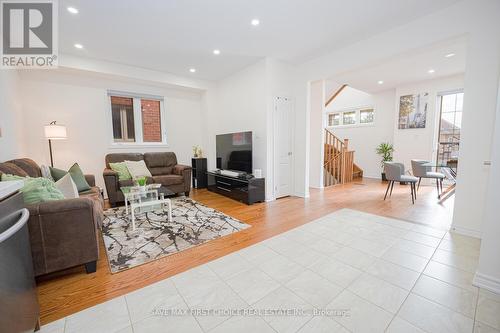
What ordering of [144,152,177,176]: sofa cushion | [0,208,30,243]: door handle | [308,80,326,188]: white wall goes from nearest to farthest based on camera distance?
[0,208,30,243]: door handle → [144,152,177,176]: sofa cushion → [308,80,326,188]: white wall

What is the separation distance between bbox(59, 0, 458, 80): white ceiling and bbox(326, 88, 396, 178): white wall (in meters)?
3.93

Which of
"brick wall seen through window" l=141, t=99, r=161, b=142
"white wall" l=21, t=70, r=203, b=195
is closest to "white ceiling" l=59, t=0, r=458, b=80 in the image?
"white wall" l=21, t=70, r=203, b=195

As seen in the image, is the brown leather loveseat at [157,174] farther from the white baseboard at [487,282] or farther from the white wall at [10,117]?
the white baseboard at [487,282]

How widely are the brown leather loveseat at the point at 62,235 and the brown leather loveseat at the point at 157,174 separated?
2.20m

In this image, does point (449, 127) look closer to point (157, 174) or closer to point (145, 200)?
point (145, 200)

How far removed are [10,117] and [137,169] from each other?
1.86m

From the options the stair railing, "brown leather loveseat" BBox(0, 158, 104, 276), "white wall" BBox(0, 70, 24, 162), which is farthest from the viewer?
the stair railing

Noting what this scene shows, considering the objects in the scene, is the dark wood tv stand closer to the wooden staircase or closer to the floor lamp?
the wooden staircase

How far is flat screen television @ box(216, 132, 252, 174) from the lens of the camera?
4.21 metres

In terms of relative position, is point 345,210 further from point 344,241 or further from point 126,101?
point 126,101

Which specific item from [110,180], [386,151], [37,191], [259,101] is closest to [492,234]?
[259,101]

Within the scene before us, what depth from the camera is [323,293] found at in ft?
5.22

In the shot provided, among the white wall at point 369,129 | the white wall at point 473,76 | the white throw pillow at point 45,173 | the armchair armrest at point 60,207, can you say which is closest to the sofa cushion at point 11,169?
the white throw pillow at point 45,173

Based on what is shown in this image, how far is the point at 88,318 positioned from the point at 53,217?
0.84 meters
